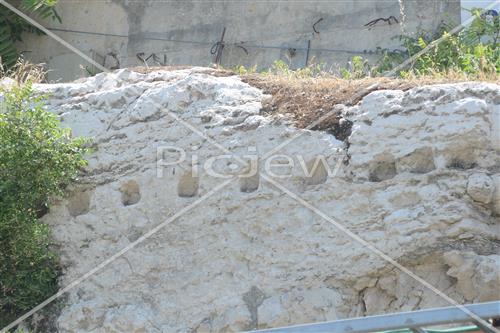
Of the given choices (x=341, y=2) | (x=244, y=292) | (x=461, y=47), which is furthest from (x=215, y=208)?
(x=341, y=2)

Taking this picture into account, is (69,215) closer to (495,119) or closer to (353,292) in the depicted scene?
(353,292)

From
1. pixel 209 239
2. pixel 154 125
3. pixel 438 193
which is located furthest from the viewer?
pixel 154 125

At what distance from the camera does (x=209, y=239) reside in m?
8.23

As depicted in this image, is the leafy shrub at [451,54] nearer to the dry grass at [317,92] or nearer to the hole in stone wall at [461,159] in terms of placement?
the dry grass at [317,92]

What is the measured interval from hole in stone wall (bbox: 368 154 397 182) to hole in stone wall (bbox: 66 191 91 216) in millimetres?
2373

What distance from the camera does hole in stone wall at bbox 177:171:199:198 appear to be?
845cm

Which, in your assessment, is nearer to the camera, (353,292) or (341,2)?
(353,292)

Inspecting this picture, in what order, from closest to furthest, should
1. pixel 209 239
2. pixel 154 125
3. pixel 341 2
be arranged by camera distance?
pixel 209 239
pixel 154 125
pixel 341 2

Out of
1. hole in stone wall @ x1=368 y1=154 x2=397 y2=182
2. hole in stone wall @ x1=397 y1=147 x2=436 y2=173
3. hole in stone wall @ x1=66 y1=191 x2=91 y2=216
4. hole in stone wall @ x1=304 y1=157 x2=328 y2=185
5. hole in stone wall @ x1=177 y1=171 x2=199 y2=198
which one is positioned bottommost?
hole in stone wall @ x1=66 y1=191 x2=91 y2=216

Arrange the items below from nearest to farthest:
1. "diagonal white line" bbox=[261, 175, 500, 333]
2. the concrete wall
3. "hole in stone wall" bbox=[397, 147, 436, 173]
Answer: "diagonal white line" bbox=[261, 175, 500, 333]
"hole in stone wall" bbox=[397, 147, 436, 173]
the concrete wall

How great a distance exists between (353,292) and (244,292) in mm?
811

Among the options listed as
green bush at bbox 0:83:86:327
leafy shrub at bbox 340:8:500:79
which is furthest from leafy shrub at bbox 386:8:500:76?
green bush at bbox 0:83:86:327

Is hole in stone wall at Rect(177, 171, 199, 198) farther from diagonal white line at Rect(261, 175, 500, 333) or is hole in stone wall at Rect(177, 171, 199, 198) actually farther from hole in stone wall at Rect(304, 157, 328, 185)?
hole in stone wall at Rect(304, 157, 328, 185)

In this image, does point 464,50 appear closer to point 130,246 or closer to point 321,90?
point 321,90
